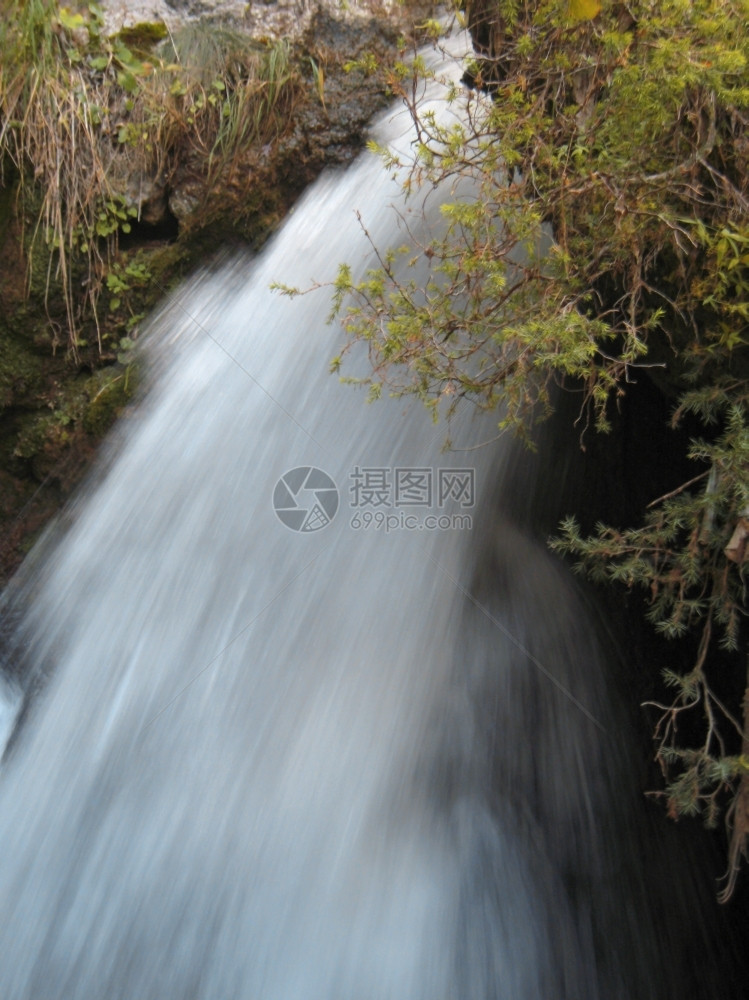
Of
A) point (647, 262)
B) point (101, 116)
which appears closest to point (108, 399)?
point (101, 116)

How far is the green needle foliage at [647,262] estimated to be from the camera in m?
1.96

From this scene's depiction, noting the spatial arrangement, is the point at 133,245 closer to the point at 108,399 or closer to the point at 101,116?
the point at 101,116

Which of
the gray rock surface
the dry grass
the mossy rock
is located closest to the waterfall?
the mossy rock

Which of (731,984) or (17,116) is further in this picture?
(17,116)

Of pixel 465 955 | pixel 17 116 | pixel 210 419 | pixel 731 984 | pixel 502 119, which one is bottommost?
pixel 731 984

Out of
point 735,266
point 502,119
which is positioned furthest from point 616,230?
point 502,119

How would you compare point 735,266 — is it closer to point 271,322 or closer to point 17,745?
point 271,322

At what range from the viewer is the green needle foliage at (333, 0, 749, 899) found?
6.44 ft

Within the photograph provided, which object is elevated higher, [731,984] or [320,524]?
[320,524]

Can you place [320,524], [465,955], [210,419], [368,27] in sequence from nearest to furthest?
1. [465,955]
2. [320,524]
3. [210,419]
4. [368,27]

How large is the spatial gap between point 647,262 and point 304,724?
1.60m

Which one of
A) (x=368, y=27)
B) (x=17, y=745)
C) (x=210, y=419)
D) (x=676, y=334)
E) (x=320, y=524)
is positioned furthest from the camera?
(x=368, y=27)

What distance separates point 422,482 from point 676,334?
955 mm

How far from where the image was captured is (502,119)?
90.4 inches
